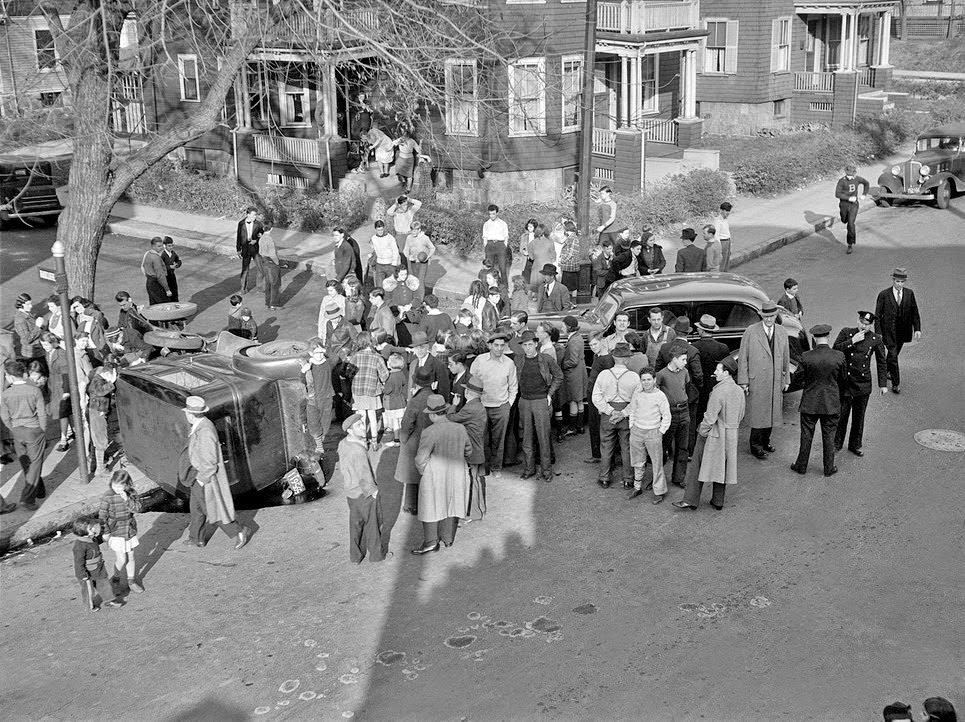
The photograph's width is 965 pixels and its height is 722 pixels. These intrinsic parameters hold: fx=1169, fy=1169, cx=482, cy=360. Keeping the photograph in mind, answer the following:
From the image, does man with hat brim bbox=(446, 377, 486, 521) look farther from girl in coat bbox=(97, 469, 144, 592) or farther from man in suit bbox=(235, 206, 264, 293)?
man in suit bbox=(235, 206, 264, 293)

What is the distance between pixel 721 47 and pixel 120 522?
30092 mm

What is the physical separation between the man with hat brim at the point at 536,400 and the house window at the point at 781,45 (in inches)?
1030

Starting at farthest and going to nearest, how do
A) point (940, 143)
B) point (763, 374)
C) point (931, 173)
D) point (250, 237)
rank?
point (940, 143) → point (931, 173) → point (250, 237) → point (763, 374)

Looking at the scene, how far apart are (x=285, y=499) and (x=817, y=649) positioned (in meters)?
5.97

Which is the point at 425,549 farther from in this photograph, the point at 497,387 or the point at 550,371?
the point at 550,371

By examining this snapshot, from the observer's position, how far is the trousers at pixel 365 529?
36.3 feet

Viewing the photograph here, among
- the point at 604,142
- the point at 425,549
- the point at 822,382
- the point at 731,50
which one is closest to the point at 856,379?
the point at 822,382

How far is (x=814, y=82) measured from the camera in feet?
123

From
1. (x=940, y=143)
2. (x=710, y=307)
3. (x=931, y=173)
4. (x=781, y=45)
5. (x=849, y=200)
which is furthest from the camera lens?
(x=781, y=45)

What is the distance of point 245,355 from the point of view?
14.2 metres

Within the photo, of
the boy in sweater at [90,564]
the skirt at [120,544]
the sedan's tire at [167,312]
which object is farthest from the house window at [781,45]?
the boy in sweater at [90,564]

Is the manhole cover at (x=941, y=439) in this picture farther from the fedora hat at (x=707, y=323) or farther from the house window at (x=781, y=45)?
the house window at (x=781, y=45)

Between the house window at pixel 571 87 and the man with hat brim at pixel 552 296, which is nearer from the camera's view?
the man with hat brim at pixel 552 296

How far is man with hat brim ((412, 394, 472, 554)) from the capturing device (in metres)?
11.2
